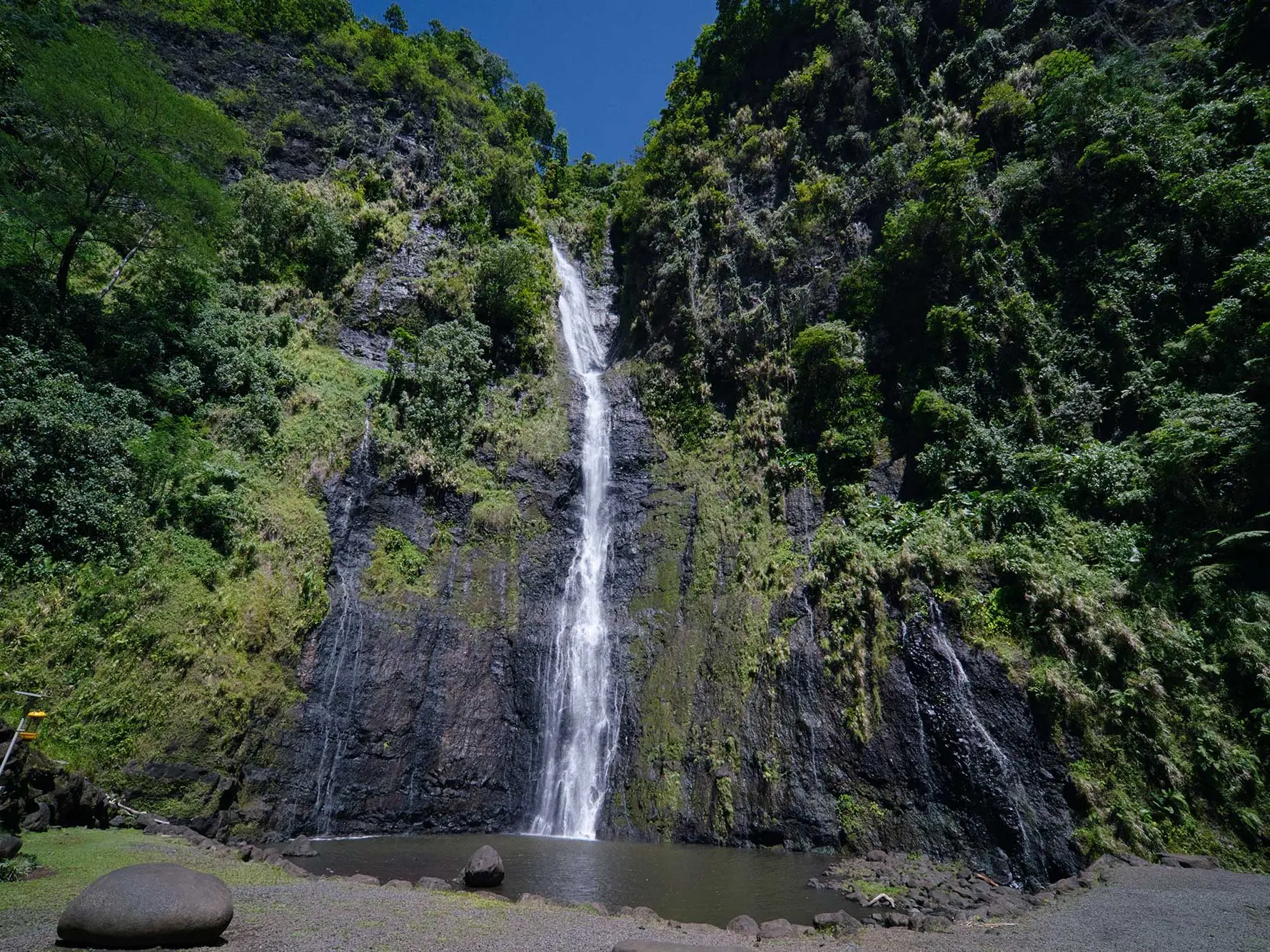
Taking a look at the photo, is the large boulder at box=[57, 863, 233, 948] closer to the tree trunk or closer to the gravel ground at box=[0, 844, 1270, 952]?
the gravel ground at box=[0, 844, 1270, 952]

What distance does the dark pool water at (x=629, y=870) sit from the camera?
10.1 meters

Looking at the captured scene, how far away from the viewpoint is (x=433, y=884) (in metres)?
10.1

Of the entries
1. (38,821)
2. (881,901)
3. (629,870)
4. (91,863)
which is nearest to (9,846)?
(91,863)

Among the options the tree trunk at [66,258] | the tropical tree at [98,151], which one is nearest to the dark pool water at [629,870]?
the tree trunk at [66,258]

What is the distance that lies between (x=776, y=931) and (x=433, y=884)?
537 centimetres

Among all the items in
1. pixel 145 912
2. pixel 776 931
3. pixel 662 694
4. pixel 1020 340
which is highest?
pixel 1020 340

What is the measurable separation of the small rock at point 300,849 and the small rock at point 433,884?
3572 millimetres

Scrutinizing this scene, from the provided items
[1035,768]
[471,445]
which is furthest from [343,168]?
[1035,768]

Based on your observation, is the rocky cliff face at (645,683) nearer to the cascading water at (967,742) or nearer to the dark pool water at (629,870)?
the cascading water at (967,742)

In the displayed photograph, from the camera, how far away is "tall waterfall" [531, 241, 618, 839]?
17156 mm

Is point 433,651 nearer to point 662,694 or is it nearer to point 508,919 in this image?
point 662,694

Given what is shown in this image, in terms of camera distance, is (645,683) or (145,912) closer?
(145,912)

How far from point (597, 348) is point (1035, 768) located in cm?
2289

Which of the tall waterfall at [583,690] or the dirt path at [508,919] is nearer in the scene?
the dirt path at [508,919]
